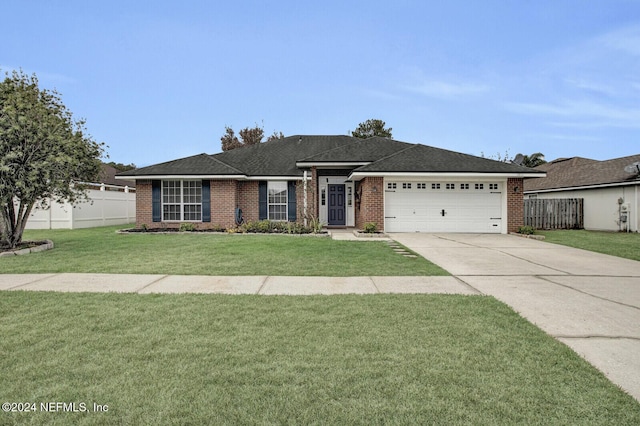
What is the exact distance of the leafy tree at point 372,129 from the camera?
39.5 meters

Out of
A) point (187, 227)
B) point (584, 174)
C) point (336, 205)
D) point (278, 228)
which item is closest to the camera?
point (278, 228)

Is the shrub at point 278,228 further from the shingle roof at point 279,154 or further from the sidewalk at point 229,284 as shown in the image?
the sidewalk at point 229,284

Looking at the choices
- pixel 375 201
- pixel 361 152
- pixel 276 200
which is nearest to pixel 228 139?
pixel 276 200

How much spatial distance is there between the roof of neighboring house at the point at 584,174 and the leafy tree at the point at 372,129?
18308 mm

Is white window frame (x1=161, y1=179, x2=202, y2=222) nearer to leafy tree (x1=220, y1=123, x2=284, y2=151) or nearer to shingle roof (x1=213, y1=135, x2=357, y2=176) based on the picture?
shingle roof (x1=213, y1=135, x2=357, y2=176)

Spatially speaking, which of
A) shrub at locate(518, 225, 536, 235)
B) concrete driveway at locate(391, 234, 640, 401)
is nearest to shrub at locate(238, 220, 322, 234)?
concrete driveway at locate(391, 234, 640, 401)

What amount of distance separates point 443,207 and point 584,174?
463 inches

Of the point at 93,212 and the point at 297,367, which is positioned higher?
the point at 93,212

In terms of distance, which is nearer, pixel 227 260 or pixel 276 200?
pixel 227 260

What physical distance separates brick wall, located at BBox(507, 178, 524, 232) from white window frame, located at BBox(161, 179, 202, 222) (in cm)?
1414

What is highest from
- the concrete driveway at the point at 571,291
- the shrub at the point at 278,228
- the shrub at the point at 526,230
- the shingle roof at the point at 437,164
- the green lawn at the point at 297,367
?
the shingle roof at the point at 437,164

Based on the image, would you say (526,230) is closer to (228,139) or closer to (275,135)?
(275,135)

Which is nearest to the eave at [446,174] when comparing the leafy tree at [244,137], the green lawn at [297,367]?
the green lawn at [297,367]

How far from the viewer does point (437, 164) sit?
47.8 ft
